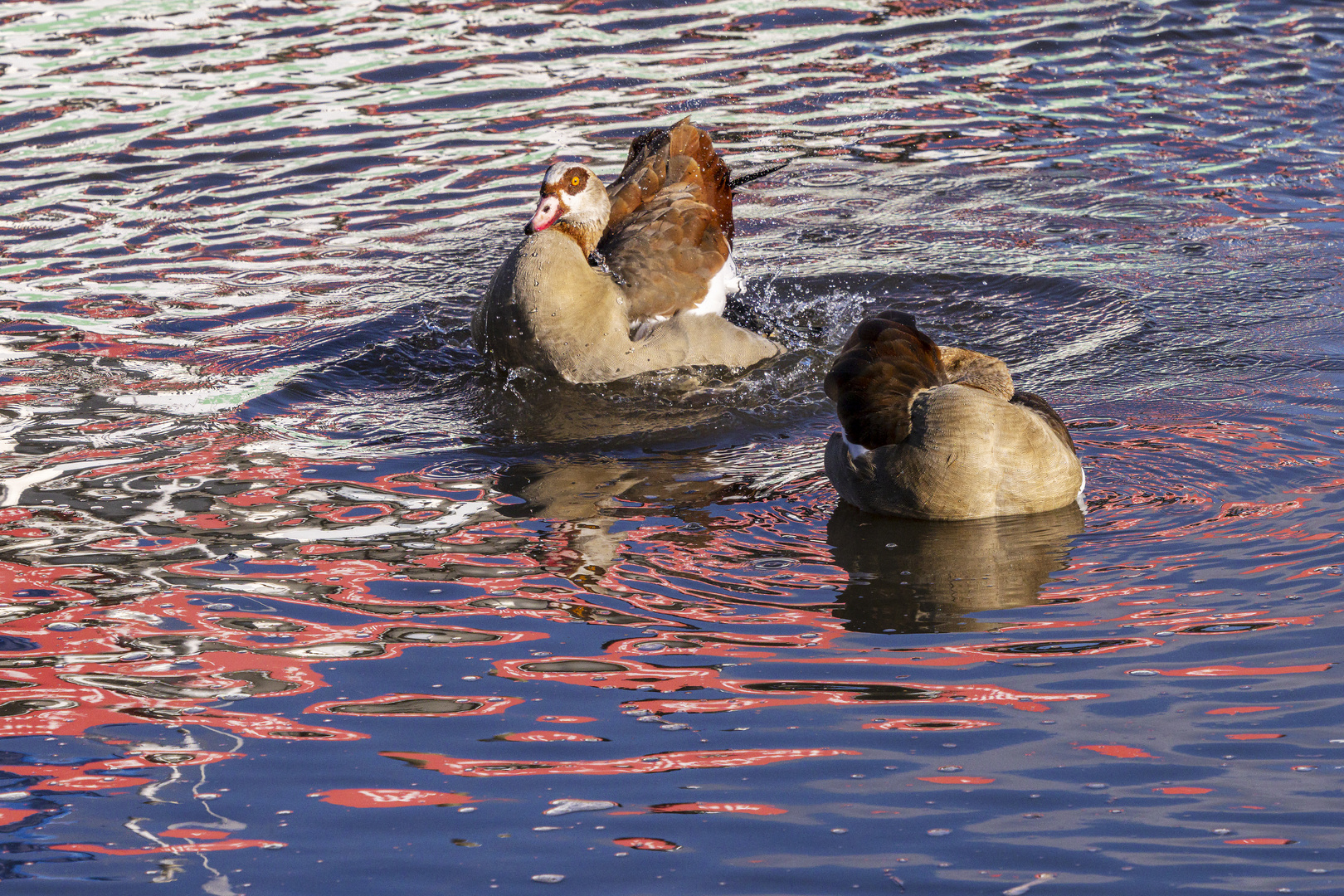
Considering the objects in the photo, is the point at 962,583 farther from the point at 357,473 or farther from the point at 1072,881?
the point at 357,473

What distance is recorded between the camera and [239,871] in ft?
13.5

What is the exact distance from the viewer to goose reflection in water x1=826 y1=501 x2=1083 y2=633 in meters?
5.73

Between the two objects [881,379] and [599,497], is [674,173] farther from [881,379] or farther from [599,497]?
[881,379]

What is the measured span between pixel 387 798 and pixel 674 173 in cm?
676

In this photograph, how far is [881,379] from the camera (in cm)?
669

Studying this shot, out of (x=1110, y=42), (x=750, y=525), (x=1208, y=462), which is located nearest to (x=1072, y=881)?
(x=750, y=525)

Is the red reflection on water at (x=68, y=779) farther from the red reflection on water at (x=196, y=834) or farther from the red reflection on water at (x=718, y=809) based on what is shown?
the red reflection on water at (x=718, y=809)

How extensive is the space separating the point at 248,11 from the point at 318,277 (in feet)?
24.1

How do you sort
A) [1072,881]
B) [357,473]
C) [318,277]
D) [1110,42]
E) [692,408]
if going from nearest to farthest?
[1072,881] < [357,473] < [692,408] < [318,277] < [1110,42]

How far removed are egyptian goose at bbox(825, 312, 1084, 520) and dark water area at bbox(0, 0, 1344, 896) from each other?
139mm

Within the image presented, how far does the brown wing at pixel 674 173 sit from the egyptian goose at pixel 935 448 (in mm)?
3788

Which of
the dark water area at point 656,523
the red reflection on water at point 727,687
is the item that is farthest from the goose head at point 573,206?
the red reflection on water at point 727,687

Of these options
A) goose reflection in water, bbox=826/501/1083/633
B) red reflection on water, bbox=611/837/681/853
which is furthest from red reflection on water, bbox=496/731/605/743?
goose reflection in water, bbox=826/501/1083/633

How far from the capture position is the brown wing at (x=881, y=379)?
657 centimetres
